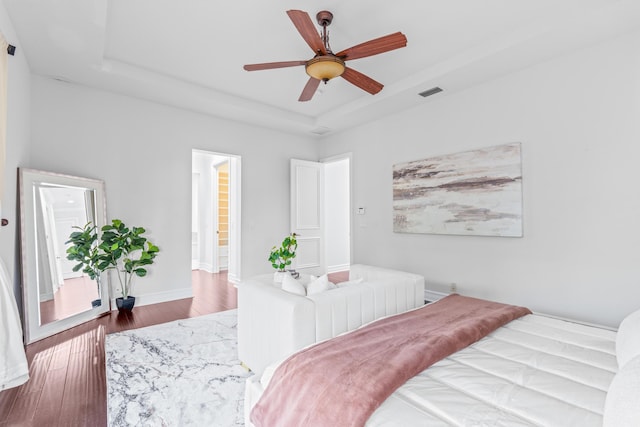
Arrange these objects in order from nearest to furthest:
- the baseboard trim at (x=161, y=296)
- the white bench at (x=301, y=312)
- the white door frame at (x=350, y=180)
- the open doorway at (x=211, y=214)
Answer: the white bench at (x=301, y=312)
the baseboard trim at (x=161, y=296)
the white door frame at (x=350, y=180)
the open doorway at (x=211, y=214)

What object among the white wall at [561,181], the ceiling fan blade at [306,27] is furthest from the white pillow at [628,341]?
the ceiling fan blade at [306,27]

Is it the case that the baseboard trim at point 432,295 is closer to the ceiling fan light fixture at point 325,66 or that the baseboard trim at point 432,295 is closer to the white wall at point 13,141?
the ceiling fan light fixture at point 325,66

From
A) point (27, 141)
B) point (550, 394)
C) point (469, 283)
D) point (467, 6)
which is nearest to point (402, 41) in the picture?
point (467, 6)

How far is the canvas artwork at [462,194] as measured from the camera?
3.37 m

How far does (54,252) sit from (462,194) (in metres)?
4.45

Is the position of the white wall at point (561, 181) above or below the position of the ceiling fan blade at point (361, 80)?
below

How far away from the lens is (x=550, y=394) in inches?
44.3

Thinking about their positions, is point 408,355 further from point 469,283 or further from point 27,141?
point 27,141

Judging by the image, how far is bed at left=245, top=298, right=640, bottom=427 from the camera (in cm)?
96

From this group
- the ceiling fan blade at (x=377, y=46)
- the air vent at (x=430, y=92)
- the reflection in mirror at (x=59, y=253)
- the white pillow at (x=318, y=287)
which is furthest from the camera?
the air vent at (x=430, y=92)

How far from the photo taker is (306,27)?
7.07 ft

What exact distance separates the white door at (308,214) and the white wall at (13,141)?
3.40 m

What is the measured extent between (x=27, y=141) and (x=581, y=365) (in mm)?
4761

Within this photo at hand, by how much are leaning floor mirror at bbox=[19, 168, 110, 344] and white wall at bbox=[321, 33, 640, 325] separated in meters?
4.05
